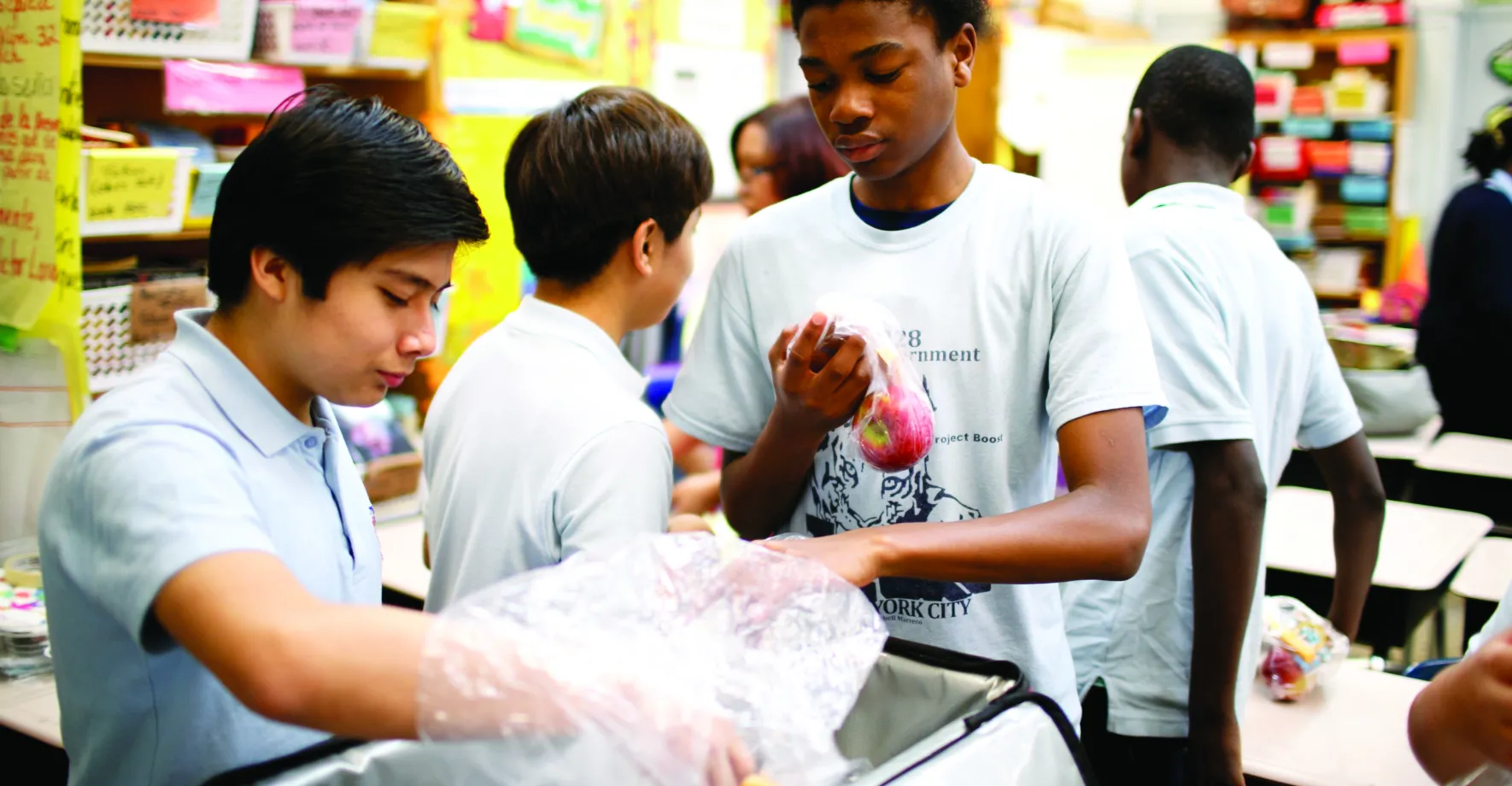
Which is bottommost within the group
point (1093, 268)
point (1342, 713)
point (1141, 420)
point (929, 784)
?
point (1342, 713)

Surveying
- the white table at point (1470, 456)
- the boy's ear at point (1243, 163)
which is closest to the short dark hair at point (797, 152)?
the boy's ear at point (1243, 163)

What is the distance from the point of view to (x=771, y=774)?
0.86 m

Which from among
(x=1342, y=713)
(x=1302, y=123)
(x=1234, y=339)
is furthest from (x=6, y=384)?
(x=1302, y=123)

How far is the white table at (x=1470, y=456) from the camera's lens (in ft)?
11.1

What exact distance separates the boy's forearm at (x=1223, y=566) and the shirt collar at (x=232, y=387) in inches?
48.3

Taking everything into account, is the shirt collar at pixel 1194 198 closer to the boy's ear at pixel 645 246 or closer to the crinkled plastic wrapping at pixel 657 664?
the boy's ear at pixel 645 246

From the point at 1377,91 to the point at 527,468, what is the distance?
6199mm

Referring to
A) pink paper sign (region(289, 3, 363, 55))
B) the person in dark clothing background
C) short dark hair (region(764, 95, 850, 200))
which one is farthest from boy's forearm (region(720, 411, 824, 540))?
the person in dark clothing background

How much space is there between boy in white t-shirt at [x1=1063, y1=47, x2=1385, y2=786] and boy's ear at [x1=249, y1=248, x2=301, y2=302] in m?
1.19

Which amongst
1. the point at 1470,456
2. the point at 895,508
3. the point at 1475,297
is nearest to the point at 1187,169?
the point at 895,508

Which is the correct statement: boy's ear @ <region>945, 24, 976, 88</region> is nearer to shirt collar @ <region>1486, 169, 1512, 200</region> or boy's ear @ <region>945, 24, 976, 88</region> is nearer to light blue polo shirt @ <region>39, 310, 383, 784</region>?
light blue polo shirt @ <region>39, 310, 383, 784</region>

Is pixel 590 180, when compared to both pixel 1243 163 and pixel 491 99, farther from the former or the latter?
pixel 491 99

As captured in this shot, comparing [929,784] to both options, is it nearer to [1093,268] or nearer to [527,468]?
[527,468]

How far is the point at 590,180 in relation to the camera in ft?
4.35
